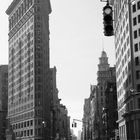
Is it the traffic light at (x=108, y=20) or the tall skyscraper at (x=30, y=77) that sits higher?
the tall skyscraper at (x=30, y=77)

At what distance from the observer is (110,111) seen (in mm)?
158625

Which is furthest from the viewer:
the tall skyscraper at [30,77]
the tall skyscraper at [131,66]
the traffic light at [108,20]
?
the tall skyscraper at [30,77]

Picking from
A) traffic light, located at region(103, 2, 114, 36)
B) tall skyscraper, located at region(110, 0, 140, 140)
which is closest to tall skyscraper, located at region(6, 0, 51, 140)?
tall skyscraper, located at region(110, 0, 140, 140)

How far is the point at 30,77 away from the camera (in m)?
175

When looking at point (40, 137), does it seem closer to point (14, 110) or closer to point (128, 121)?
point (14, 110)

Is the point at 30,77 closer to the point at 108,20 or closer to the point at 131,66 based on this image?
the point at 131,66

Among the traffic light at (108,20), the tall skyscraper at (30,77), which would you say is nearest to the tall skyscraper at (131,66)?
the traffic light at (108,20)

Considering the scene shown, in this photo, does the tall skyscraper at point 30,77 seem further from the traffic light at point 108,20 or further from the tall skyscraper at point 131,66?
the traffic light at point 108,20

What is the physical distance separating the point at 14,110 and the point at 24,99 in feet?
59.2

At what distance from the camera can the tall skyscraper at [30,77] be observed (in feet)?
557

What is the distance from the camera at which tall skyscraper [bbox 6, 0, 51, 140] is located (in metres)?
170

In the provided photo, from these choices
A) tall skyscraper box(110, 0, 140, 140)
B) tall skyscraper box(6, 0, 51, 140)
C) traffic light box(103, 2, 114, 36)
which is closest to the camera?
traffic light box(103, 2, 114, 36)

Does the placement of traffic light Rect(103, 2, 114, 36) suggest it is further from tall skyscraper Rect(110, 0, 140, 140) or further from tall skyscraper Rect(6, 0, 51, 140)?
tall skyscraper Rect(6, 0, 51, 140)

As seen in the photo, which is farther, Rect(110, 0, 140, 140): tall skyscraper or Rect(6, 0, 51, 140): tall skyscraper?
Rect(6, 0, 51, 140): tall skyscraper
